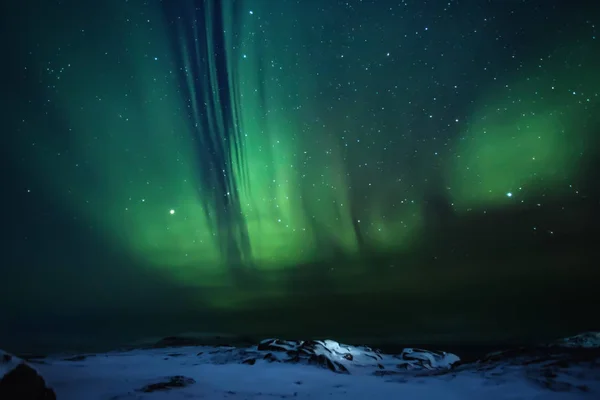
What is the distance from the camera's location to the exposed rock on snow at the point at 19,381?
7.88 m

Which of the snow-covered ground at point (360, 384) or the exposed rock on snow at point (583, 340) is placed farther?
the exposed rock on snow at point (583, 340)

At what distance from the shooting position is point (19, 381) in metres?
8.17

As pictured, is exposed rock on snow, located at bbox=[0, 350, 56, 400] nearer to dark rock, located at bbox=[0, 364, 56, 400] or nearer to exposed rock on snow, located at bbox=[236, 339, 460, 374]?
dark rock, located at bbox=[0, 364, 56, 400]

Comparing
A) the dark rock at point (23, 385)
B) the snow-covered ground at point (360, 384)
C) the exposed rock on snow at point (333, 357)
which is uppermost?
the dark rock at point (23, 385)

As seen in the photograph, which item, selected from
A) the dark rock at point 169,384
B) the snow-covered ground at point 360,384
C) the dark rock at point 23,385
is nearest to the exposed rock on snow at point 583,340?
the snow-covered ground at point 360,384

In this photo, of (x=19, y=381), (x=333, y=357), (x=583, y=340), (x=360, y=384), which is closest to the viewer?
(x=19, y=381)

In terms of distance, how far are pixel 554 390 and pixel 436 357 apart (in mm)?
32387

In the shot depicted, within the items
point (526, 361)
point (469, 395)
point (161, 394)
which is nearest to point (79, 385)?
point (161, 394)

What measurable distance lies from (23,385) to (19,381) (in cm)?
17

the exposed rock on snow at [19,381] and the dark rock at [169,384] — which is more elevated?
the exposed rock on snow at [19,381]

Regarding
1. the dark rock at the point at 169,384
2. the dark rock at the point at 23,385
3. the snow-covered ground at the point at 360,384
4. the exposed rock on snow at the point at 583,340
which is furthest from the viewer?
the exposed rock on snow at the point at 583,340

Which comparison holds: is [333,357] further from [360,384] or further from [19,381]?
[19,381]

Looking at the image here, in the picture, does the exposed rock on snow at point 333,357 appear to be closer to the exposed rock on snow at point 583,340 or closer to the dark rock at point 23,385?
the exposed rock on snow at point 583,340

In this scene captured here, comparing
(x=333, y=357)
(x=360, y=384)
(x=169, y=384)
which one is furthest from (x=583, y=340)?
(x=169, y=384)
